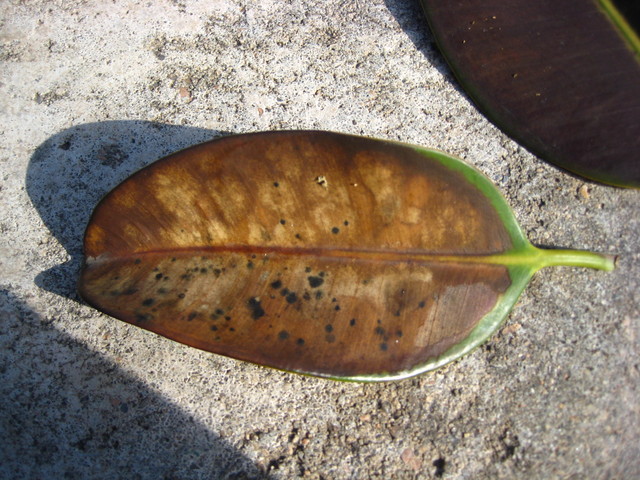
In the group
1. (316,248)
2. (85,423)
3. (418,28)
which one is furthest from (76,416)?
(418,28)

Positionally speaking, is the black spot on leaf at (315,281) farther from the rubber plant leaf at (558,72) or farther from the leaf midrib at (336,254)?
the rubber plant leaf at (558,72)

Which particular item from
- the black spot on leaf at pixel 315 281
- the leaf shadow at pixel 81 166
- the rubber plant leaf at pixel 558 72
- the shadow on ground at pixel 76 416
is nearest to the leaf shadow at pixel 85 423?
the shadow on ground at pixel 76 416

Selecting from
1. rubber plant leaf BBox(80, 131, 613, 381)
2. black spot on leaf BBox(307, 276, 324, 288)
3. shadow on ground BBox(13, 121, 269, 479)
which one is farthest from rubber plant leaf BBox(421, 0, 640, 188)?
shadow on ground BBox(13, 121, 269, 479)

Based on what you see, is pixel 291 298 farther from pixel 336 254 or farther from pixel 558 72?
pixel 558 72

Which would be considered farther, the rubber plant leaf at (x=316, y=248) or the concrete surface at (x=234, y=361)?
the concrete surface at (x=234, y=361)

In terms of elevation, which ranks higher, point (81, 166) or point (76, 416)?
point (81, 166)

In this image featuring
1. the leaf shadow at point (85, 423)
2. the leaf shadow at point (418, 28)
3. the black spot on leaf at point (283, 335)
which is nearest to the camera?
the black spot on leaf at point (283, 335)
